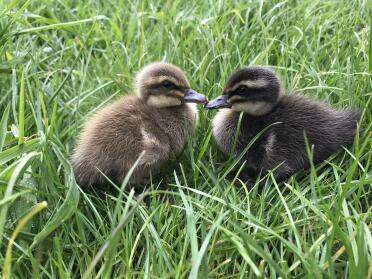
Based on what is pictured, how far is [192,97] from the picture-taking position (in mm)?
2732

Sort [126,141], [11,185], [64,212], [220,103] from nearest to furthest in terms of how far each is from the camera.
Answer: [11,185]
[64,212]
[126,141]
[220,103]

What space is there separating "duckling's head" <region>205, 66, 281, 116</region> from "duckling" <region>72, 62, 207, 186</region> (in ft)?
0.46

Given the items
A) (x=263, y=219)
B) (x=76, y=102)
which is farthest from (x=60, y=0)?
(x=263, y=219)

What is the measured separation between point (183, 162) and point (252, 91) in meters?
0.46

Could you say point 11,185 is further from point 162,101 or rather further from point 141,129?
point 162,101

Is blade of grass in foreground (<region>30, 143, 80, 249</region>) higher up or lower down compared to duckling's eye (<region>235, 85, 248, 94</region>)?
lower down

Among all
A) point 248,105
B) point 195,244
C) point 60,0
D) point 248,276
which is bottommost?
point 248,276

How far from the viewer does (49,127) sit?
8.36 ft

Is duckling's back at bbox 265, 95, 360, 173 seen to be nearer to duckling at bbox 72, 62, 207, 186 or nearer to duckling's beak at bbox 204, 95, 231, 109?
duckling's beak at bbox 204, 95, 231, 109

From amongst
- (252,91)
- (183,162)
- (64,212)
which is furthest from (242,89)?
(64,212)

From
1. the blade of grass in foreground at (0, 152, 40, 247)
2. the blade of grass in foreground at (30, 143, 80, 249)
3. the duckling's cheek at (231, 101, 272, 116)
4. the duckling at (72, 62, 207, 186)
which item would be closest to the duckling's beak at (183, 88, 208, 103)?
the duckling at (72, 62, 207, 186)

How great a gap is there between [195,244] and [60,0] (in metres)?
2.61

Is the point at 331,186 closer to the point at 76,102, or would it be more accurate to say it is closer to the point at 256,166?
the point at 256,166

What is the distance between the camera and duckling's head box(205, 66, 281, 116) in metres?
2.60
